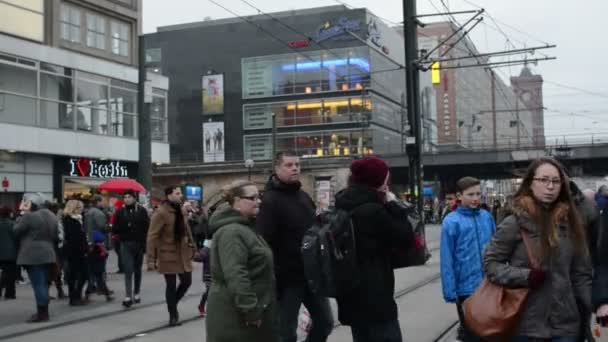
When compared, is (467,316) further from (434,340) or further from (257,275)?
(434,340)

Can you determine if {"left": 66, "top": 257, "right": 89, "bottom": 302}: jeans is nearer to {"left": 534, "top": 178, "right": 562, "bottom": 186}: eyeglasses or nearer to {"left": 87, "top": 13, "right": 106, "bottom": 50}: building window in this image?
{"left": 534, "top": 178, "right": 562, "bottom": 186}: eyeglasses

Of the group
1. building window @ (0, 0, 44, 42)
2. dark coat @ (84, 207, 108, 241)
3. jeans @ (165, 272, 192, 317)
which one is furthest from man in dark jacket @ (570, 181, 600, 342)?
building window @ (0, 0, 44, 42)

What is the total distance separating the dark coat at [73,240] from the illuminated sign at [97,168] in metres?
17.5

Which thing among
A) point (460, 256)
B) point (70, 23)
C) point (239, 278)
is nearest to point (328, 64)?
point (70, 23)

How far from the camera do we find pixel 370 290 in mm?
4797

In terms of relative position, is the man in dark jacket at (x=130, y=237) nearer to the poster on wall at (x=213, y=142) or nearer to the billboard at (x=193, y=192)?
the billboard at (x=193, y=192)

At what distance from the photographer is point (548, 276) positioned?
409cm

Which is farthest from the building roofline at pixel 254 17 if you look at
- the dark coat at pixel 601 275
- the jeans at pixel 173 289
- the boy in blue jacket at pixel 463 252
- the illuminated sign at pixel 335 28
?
the dark coat at pixel 601 275

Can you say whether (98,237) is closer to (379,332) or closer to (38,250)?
(38,250)

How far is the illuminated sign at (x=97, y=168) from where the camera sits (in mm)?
29703

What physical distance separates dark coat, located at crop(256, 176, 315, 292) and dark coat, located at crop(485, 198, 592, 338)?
2044 millimetres

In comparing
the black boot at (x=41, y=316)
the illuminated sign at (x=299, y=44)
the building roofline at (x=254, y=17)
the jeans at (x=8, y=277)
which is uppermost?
the building roofline at (x=254, y=17)

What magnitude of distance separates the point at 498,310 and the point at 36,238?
8.00 m

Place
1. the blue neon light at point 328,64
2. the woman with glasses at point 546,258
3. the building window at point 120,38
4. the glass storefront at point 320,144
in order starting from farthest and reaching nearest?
the glass storefront at point 320,144 → the blue neon light at point 328,64 → the building window at point 120,38 → the woman with glasses at point 546,258
